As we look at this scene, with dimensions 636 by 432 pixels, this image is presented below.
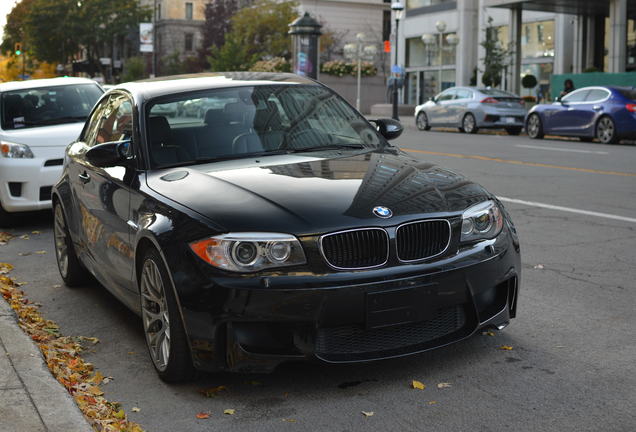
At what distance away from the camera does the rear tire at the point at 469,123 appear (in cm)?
2906

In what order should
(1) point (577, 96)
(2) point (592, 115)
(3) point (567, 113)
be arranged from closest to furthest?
(2) point (592, 115), (1) point (577, 96), (3) point (567, 113)

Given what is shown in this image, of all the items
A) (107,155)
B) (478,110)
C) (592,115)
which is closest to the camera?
(107,155)

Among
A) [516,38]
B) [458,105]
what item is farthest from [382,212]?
[516,38]

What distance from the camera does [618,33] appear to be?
37.2 metres

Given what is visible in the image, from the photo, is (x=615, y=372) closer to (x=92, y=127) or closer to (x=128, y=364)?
(x=128, y=364)

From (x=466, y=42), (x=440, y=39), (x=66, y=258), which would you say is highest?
(x=466, y=42)

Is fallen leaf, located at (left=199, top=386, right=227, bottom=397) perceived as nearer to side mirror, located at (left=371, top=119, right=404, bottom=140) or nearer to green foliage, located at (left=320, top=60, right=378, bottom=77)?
side mirror, located at (left=371, top=119, right=404, bottom=140)

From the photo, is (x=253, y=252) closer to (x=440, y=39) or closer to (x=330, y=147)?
(x=330, y=147)

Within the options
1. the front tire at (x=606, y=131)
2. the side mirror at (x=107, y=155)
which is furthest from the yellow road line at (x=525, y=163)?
the side mirror at (x=107, y=155)

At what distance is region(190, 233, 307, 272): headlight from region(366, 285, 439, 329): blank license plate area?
381mm

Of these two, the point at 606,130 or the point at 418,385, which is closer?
the point at 418,385

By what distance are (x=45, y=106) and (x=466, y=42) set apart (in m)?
44.7

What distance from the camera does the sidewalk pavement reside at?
13.0 feet

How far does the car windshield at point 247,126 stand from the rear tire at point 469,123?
76.6 feet
